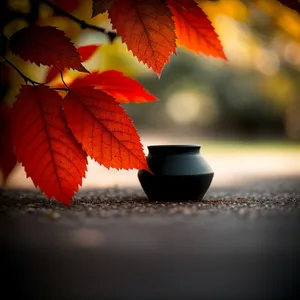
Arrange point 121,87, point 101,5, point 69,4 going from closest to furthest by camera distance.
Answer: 1. point 101,5
2. point 121,87
3. point 69,4

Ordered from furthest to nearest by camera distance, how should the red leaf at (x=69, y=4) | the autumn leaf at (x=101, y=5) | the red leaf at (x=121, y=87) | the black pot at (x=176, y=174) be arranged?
1. the black pot at (x=176, y=174)
2. the red leaf at (x=69, y=4)
3. the red leaf at (x=121, y=87)
4. the autumn leaf at (x=101, y=5)

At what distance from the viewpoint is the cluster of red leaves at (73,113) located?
477 millimetres

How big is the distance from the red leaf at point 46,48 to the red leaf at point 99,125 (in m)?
0.04

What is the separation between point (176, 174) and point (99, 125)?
513 mm

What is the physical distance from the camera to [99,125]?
20.1 inches

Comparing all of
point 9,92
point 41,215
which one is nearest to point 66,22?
point 9,92

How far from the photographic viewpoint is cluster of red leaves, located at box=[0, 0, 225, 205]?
0.48m

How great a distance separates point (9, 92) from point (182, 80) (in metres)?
9.90

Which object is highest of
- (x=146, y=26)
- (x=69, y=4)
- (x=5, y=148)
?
(x=69, y=4)

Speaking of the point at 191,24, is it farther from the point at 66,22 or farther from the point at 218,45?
the point at 66,22

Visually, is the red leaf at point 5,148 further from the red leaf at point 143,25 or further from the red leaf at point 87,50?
the red leaf at point 143,25

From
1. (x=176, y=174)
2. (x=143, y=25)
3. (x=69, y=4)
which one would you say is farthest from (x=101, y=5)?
(x=176, y=174)

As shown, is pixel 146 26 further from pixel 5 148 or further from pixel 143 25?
pixel 5 148

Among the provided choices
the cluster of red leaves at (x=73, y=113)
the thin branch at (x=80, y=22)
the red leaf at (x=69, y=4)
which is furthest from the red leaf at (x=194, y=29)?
the red leaf at (x=69, y=4)
